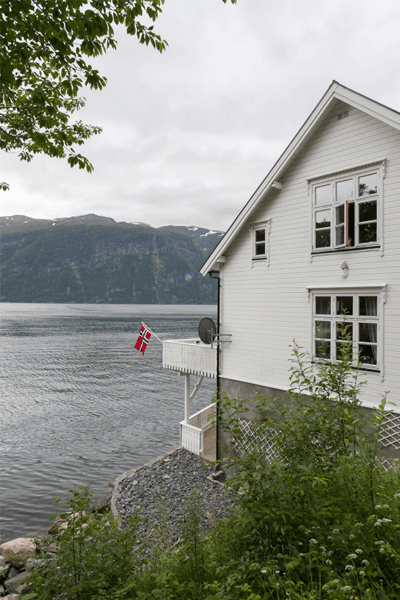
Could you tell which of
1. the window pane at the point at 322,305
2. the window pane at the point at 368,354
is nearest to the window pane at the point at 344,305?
the window pane at the point at 322,305

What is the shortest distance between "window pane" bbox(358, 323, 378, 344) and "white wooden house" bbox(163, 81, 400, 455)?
0.03 metres

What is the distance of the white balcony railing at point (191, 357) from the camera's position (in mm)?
16172

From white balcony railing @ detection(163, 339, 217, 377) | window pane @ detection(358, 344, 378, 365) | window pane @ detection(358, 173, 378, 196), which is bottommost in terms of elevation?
white balcony railing @ detection(163, 339, 217, 377)

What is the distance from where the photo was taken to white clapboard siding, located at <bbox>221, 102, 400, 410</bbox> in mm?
10305

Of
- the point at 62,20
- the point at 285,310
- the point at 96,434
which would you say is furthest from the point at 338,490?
the point at 96,434

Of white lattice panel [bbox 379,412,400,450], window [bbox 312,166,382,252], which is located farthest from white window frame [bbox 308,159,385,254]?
white lattice panel [bbox 379,412,400,450]

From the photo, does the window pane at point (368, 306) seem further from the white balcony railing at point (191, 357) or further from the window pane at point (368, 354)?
the white balcony railing at point (191, 357)

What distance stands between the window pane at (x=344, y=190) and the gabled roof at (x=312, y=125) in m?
1.93

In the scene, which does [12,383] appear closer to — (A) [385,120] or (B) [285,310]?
(B) [285,310]

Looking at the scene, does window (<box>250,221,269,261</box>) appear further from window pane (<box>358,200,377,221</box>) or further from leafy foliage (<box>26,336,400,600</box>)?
leafy foliage (<box>26,336,400,600</box>)

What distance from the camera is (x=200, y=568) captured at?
4.85 meters

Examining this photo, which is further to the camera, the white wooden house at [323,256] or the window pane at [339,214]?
the window pane at [339,214]

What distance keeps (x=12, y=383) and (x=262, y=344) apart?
38.3 m


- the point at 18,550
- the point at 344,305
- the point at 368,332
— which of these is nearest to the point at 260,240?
the point at 344,305
